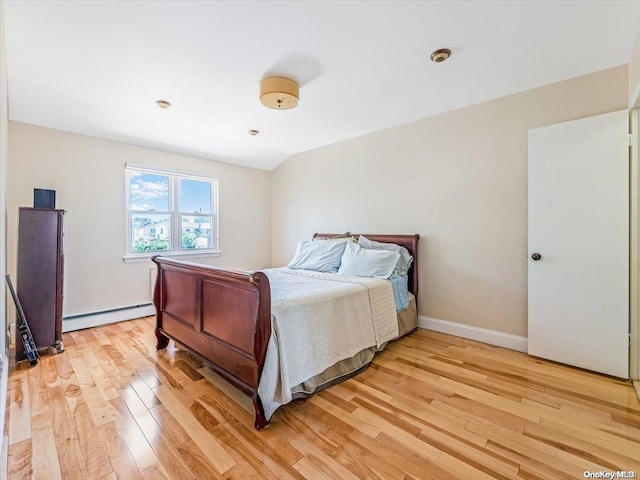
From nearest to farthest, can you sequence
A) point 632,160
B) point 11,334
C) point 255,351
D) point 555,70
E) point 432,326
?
point 255,351 → point 632,160 → point 555,70 → point 11,334 → point 432,326

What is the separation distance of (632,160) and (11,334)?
5.44 m

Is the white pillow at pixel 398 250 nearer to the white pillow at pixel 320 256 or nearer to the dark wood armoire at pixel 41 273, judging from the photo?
the white pillow at pixel 320 256

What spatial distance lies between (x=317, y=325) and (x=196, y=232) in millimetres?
3078

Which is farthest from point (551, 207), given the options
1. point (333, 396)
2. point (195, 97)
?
point (195, 97)

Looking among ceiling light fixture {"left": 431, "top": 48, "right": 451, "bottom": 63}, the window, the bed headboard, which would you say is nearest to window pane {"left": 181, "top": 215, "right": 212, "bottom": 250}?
the window

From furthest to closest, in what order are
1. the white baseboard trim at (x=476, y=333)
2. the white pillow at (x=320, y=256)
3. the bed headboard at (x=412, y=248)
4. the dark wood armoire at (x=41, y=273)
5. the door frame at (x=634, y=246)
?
the white pillow at (x=320, y=256), the bed headboard at (x=412, y=248), the white baseboard trim at (x=476, y=333), the dark wood armoire at (x=41, y=273), the door frame at (x=634, y=246)

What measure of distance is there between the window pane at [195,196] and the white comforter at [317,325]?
2.19 metres

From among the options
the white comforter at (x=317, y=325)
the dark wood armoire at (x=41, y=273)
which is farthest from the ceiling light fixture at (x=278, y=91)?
the dark wood armoire at (x=41, y=273)

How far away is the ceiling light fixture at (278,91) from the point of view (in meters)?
2.37

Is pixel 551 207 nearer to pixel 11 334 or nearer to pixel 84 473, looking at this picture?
pixel 84 473

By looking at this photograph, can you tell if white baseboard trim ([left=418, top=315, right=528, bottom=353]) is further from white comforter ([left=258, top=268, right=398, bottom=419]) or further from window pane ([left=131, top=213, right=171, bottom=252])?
window pane ([left=131, top=213, right=171, bottom=252])

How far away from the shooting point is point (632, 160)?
2133 millimetres

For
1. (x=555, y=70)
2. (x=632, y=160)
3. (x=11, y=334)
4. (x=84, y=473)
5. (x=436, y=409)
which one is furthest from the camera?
(x=11, y=334)

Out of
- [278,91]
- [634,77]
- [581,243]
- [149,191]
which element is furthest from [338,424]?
[149,191]
